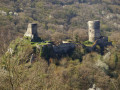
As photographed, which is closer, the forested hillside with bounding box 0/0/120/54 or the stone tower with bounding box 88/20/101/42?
the stone tower with bounding box 88/20/101/42

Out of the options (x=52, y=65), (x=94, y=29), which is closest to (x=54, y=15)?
(x=94, y=29)

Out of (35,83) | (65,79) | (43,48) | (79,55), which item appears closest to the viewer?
(35,83)

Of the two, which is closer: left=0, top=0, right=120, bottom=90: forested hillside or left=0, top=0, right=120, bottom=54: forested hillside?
left=0, top=0, right=120, bottom=90: forested hillside

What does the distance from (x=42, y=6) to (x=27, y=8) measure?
31.7ft

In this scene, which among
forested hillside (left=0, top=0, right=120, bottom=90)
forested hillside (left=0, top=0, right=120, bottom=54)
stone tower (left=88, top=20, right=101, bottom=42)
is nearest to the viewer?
forested hillside (left=0, top=0, right=120, bottom=90)

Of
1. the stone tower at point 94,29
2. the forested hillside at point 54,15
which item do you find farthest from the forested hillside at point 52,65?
the stone tower at point 94,29

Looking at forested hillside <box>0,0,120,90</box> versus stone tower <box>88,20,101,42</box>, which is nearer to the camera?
forested hillside <box>0,0,120,90</box>

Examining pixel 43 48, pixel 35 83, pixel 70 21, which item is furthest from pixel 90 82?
pixel 70 21

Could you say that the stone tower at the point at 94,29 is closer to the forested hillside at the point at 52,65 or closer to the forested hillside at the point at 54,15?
the forested hillside at the point at 52,65

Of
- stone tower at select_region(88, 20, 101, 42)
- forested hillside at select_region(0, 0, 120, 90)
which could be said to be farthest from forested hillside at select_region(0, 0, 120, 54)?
stone tower at select_region(88, 20, 101, 42)

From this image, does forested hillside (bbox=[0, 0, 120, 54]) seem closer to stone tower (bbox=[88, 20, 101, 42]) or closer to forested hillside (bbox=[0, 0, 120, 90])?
forested hillside (bbox=[0, 0, 120, 90])

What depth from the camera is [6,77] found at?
6.77 metres

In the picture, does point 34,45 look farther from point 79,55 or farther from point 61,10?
point 61,10

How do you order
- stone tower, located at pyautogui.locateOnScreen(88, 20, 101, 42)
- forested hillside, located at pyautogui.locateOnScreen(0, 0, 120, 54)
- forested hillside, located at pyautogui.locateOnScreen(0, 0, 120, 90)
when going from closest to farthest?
forested hillside, located at pyautogui.locateOnScreen(0, 0, 120, 90) < stone tower, located at pyautogui.locateOnScreen(88, 20, 101, 42) < forested hillside, located at pyautogui.locateOnScreen(0, 0, 120, 54)
